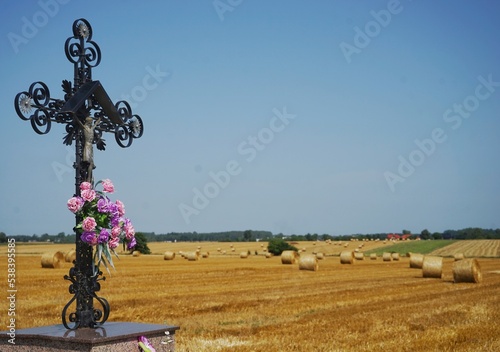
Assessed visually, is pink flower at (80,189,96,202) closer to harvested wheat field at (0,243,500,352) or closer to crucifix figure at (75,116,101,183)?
crucifix figure at (75,116,101,183)

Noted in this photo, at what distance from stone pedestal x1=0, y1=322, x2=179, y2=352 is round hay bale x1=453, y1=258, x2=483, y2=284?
72.8 feet

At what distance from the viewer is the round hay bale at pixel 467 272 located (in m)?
28.1

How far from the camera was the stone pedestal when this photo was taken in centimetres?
791

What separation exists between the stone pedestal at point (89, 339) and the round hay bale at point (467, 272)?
22175 millimetres

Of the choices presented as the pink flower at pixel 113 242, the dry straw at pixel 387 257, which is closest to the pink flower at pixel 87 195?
the pink flower at pixel 113 242

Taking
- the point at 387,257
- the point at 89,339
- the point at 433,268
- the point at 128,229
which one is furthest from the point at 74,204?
the point at 387,257

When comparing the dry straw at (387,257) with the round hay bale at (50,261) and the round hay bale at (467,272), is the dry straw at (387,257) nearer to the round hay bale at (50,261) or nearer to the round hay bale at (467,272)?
the round hay bale at (467,272)

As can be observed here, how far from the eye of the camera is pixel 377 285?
25.9m

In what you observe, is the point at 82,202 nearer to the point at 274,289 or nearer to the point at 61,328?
the point at 61,328

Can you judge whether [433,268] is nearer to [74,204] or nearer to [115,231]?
[115,231]

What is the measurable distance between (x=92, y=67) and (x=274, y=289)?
50.4 feet

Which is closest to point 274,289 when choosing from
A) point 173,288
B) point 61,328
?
point 173,288

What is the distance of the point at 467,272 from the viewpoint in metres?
28.2

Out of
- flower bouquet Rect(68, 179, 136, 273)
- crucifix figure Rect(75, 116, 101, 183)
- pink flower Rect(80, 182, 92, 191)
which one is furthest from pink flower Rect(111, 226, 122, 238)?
crucifix figure Rect(75, 116, 101, 183)
